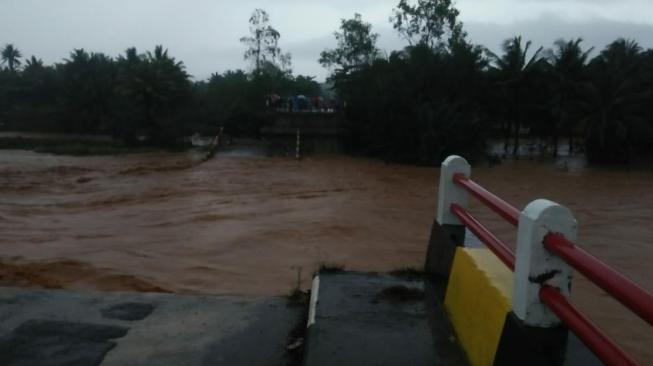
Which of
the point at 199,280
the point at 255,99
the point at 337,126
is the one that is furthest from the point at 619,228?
the point at 255,99

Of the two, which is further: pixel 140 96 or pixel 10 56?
pixel 10 56

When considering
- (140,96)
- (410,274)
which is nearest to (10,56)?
(140,96)

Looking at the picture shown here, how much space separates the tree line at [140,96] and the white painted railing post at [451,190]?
36.2 m

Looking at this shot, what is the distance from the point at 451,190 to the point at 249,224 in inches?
346

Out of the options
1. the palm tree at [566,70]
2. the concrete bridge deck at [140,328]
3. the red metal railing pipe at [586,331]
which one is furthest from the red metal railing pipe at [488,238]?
the palm tree at [566,70]

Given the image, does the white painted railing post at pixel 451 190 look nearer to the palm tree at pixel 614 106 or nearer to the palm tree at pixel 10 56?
the palm tree at pixel 614 106

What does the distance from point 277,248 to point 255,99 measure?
3707 cm

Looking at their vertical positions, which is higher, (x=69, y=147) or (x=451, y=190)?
(x=451, y=190)

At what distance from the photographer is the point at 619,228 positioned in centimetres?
1477

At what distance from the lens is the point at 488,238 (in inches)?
140

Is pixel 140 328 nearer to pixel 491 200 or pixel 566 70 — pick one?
pixel 491 200

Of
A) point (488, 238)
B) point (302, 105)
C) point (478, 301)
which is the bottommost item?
point (478, 301)

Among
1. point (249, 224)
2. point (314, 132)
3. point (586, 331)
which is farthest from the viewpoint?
point (314, 132)

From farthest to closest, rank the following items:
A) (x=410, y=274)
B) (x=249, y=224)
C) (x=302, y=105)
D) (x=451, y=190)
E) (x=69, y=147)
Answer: (x=302, y=105) < (x=69, y=147) < (x=249, y=224) < (x=410, y=274) < (x=451, y=190)
